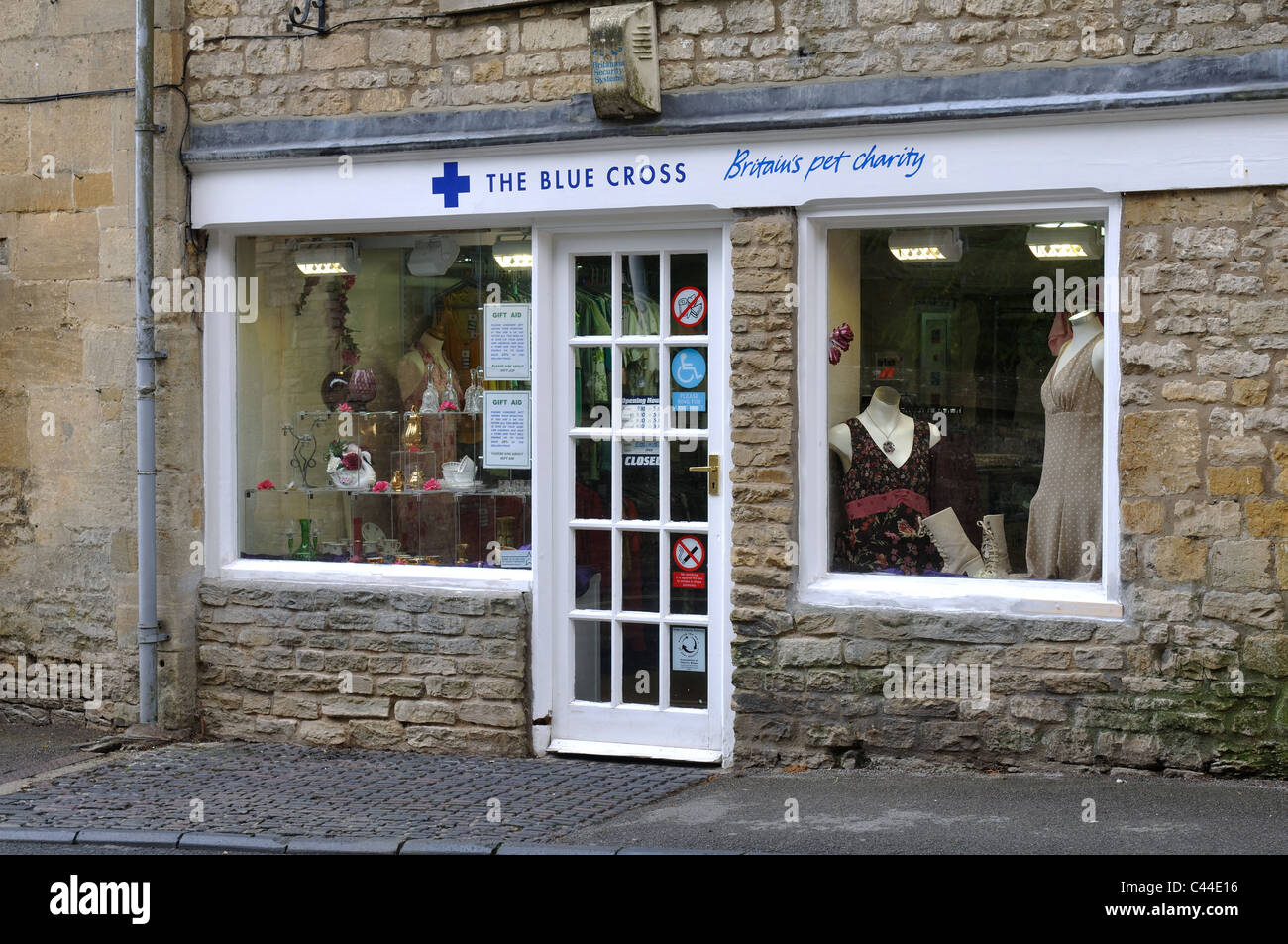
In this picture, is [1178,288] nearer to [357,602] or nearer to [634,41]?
[634,41]

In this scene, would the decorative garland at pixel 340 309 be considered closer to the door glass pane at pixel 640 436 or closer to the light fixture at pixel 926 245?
the door glass pane at pixel 640 436

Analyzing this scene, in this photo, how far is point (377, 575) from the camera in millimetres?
8367

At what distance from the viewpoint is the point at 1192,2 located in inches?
265

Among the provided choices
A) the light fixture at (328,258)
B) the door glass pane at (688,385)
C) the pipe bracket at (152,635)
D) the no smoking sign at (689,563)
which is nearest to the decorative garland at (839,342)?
the door glass pane at (688,385)

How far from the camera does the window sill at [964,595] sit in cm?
706

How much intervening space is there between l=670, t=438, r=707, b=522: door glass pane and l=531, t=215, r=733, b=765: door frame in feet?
0.30

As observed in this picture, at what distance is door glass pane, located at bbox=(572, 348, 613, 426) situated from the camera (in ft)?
26.2

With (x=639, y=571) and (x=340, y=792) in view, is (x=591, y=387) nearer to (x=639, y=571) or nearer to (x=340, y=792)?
(x=639, y=571)

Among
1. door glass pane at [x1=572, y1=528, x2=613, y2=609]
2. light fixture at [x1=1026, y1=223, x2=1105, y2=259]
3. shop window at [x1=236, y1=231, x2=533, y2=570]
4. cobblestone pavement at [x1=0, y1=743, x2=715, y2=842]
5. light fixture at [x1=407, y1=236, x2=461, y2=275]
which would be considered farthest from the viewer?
light fixture at [x1=407, y1=236, x2=461, y2=275]

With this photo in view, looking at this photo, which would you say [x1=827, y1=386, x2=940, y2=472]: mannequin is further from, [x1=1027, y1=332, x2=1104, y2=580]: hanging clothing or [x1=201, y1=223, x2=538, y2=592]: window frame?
[x1=201, y1=223, x2=538, y2=592]: window frame

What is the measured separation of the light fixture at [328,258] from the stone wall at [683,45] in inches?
29.5

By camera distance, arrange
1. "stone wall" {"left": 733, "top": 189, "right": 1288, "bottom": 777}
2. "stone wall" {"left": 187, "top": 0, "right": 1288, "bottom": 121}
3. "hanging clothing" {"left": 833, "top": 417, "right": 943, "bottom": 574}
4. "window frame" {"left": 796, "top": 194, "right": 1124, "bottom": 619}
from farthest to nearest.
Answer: "hanging clothing" {"left": 833, "top": 417, "right": 943, "bottom": 574}
"window frame" {"left": 796, "top": 194, "right": 1124, "bottom": 619}
"stone wall" {"left": 187, "top": 0, "right": 1288, "bottom": 121}
"stone wall" {"left": 733, "top": 189, "right": 1288, "bottom": 777}

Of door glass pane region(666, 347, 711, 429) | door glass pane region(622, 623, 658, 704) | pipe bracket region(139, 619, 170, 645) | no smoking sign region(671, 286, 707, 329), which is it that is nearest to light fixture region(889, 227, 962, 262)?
no smoking sign region(671, 286, 707, 329)

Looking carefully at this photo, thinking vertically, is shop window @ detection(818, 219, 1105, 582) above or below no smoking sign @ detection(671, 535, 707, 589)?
above
